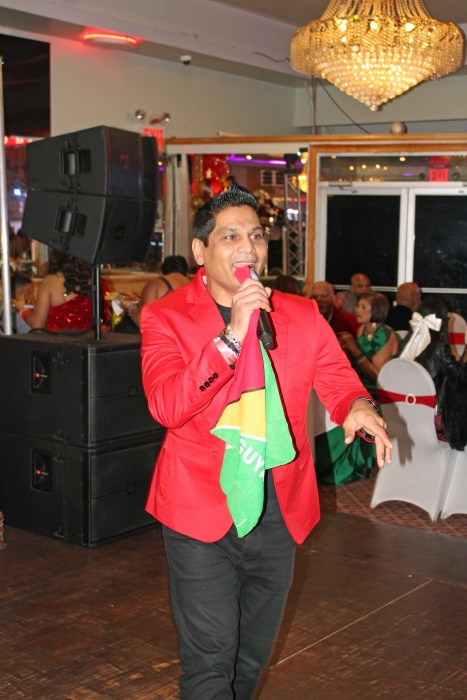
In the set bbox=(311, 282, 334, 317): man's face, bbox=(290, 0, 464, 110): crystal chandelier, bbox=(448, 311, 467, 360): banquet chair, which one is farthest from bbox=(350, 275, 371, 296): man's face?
bbox=(290, 0, 464, 110): crystal chandelier

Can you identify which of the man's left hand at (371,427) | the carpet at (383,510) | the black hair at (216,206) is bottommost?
the carpet at (383,510)

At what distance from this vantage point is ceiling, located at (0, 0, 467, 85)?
25.1ft

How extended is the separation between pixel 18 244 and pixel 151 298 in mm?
2435

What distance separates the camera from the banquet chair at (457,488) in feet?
17.3

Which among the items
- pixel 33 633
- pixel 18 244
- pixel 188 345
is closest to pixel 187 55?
pixel 18 244

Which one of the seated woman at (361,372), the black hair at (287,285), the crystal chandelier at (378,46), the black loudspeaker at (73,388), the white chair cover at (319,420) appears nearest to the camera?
the black loudspeaker at (73,388)

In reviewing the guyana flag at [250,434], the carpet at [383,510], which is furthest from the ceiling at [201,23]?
the guyana flag at [250,434]

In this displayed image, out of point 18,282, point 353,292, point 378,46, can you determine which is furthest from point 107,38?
point 353,292

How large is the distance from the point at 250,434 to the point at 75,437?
2.75 m

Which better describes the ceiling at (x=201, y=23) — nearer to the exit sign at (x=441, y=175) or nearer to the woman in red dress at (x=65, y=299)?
the exit sign at (x=441, y=175)

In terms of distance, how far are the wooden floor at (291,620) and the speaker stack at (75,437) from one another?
0.16 metres

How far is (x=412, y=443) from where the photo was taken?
5.32 meters

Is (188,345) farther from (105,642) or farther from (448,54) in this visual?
(448,54)

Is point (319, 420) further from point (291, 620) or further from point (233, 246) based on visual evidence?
point (233, 246)
